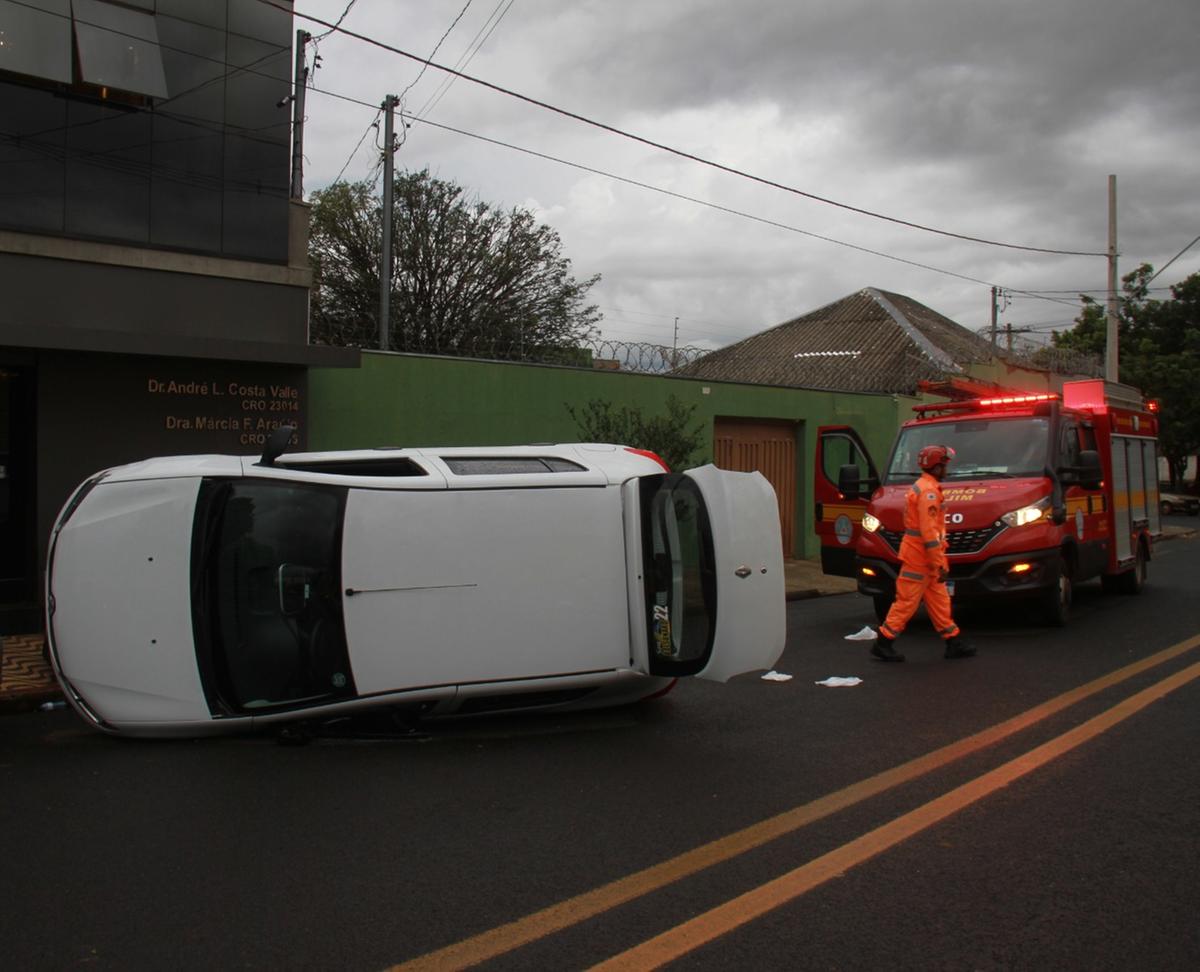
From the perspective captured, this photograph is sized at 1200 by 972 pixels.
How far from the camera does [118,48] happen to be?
33.5 feet

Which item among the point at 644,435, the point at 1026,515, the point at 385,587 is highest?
the point at 644,435

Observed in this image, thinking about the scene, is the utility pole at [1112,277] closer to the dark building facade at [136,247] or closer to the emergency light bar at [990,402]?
the emergency light bar at [990,402]

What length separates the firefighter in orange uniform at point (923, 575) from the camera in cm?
848

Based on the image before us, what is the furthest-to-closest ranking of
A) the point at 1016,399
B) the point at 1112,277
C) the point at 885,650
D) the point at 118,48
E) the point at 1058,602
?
the point at 1112,277 → the point at 1016,399 → the point at 118,48 → the point at 1058,602 → the point at 885,650

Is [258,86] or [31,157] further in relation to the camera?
[258,86]

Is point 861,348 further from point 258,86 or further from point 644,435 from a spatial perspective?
point 258,86

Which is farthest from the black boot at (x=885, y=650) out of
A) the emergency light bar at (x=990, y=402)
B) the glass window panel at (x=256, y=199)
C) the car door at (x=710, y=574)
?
the glass window panel at (x=256, y=199)

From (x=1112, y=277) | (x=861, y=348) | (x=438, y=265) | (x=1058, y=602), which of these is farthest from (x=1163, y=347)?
(x=1058, y=602)

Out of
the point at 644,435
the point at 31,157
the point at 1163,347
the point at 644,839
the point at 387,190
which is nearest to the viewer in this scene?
the point at 644,839

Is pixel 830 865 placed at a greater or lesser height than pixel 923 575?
lesser

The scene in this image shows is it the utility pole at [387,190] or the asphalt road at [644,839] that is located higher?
the utility pole at [387,190]

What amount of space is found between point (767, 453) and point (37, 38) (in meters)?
11.5

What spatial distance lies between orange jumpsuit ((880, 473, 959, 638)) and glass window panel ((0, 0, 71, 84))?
8699 millimetres

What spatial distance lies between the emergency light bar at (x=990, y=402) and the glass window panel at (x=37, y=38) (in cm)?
953
